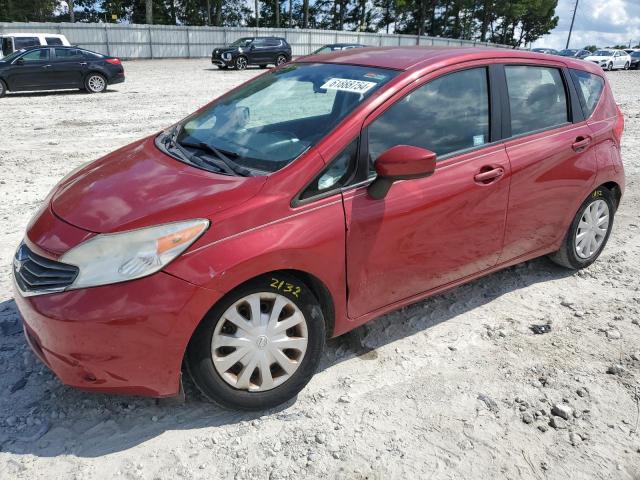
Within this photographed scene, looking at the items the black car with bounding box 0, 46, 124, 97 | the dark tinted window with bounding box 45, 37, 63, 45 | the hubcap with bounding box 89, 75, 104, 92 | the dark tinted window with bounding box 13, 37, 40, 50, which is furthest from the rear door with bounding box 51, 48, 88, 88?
the dark tinted window with bounding box 13, 37, 40, 50

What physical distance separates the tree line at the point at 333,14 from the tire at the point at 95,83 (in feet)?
114

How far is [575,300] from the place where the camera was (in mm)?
3990

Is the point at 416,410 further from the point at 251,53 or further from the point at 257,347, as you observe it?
the point at 251,53

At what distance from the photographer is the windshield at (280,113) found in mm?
2887

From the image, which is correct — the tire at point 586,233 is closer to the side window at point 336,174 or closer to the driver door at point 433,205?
the driver door at point 433,205

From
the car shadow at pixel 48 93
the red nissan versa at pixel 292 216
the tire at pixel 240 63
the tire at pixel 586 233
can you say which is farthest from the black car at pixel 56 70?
the tire at pixel 586 233

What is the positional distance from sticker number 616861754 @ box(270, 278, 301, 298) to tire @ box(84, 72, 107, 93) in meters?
15.4

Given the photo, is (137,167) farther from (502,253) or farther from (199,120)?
(502,253)

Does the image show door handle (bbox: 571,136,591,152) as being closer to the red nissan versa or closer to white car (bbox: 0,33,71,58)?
the red nissan versa

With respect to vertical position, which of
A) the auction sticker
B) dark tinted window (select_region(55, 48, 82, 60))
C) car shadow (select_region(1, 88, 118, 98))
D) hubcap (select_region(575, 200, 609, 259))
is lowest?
car shadow (select_region(1, 88, 118, 98))

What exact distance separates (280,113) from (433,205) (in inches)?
43.9

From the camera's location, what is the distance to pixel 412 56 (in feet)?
10.8

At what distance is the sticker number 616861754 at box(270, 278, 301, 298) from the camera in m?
2.60

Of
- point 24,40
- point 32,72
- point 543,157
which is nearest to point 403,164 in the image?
point 543,157
